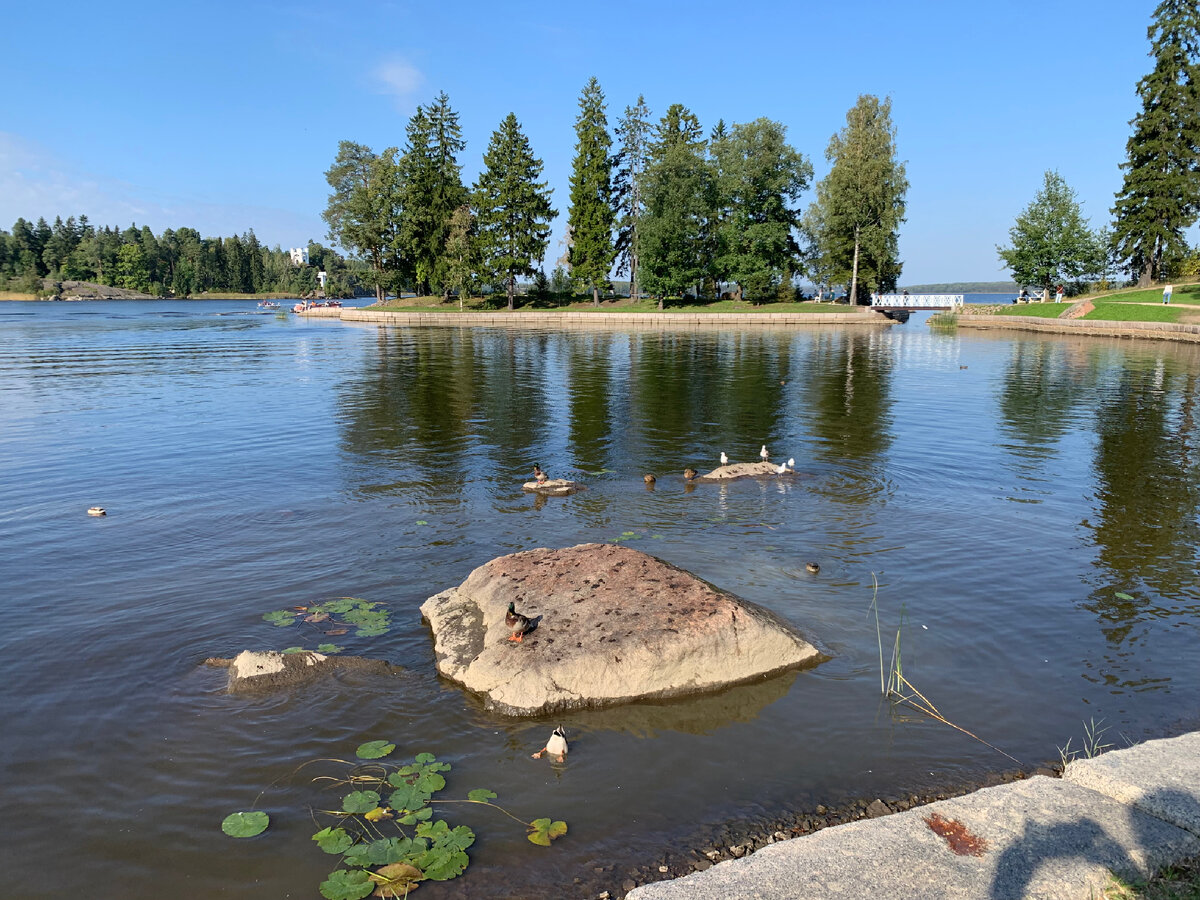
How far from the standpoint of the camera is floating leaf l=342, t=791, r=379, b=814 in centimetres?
686

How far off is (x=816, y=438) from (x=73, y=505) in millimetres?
20678

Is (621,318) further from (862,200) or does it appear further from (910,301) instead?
(910,301)

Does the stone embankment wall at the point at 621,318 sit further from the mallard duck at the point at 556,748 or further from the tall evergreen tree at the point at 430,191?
the mallard duck at the point at 556,748

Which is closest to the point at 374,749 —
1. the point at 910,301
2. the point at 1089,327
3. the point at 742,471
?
the point at 742,471

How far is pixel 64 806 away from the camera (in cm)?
700

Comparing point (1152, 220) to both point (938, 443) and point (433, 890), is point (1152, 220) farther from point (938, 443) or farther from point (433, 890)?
point (433, 890)

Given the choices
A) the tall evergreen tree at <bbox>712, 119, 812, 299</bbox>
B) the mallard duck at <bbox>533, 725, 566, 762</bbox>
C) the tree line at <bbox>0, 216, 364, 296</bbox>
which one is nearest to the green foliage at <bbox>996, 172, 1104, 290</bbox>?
the tall evergreen tree at <bbox>712, 119, 812, 299</bbox>

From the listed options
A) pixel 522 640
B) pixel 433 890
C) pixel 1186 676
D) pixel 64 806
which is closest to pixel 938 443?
pixel 1186 676

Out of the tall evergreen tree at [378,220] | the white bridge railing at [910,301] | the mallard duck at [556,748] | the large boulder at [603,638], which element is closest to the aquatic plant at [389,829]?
the mallard duck at [556,748]

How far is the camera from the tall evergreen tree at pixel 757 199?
85.2m

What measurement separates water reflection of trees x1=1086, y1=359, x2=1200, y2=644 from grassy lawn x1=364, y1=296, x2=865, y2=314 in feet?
191

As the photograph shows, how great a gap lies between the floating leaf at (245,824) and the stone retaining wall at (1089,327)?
222 feet

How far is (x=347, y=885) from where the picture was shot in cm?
590

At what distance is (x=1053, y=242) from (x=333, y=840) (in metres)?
93.8
